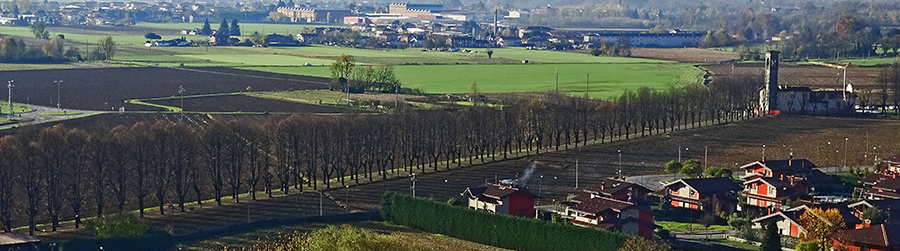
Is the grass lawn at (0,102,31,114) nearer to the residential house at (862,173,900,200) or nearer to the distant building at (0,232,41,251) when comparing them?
the distant building at (0,232,41,251)

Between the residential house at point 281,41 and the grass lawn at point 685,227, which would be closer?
the grass lawn at point 685,227

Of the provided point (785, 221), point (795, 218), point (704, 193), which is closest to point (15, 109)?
point (704, 193)

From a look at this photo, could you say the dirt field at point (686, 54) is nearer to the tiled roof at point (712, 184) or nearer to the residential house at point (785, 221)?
the tiled roof at point (712, 184)

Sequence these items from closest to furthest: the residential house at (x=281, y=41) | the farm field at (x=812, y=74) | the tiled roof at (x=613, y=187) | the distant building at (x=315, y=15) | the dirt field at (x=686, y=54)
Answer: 1. the tiled roof at (x=613, y=187)
2. the farm field at (x=812, y=74)
3. the dirt field at (x=686, y=54)
4. the residential house at (x=281, y=41)
5. the distant building at (x=315, y=15)

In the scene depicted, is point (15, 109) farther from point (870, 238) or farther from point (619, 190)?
point (870, 238)

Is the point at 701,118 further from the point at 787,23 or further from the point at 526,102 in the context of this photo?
the point at 787,23

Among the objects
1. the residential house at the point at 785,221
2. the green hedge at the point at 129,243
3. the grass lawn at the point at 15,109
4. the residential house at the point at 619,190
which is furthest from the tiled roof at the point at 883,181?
the grass lawn at the point at 15,109

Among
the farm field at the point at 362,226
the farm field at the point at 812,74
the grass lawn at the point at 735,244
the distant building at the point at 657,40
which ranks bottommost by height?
the farm field at the point at 362,226
